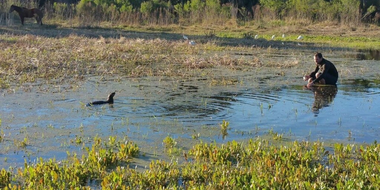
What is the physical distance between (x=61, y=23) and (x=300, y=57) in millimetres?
17020

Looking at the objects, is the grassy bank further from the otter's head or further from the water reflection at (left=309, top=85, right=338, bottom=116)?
the water reflection at (left=309, top=85, right=338, bottom=116)

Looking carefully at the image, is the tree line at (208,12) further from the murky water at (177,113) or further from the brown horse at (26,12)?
the murky water at (177,113)

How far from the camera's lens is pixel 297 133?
974 centimetres

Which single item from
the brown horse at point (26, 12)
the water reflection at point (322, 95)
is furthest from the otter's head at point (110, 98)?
the brown horse at point (26, 12)

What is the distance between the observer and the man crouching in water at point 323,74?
1519cm

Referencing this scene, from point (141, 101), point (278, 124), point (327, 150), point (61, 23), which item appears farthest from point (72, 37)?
point (327, 150)

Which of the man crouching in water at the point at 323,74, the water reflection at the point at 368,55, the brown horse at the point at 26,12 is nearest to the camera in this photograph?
the man crouching in water at the point at 323,74

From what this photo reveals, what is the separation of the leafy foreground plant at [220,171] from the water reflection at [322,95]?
13.4 ft

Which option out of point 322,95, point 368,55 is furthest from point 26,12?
point 322,95

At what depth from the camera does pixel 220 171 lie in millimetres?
6938

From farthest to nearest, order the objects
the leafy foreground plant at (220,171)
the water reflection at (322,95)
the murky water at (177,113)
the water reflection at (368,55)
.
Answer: the water reflection at (368,55) < the water reflection at (322,95) < the murky water at (177,113) < the leafy foreground plant at (220,171)

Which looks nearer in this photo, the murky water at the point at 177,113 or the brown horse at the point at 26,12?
the murky water at the point at 177,113

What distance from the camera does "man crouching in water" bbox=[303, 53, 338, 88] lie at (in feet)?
49.8

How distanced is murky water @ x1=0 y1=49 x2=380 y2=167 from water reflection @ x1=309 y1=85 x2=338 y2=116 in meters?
0.03
